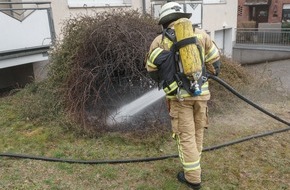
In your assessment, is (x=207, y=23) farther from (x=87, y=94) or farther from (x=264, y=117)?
(x=87, y=94)

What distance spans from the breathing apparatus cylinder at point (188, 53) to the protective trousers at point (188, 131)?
1.04 ft

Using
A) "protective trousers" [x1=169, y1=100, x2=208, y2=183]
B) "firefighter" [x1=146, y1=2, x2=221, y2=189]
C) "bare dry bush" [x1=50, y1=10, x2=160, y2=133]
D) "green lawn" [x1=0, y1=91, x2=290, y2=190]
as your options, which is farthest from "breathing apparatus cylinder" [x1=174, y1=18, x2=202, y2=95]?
"bare dry bush" [x1=50, y1=10, x2=160, y2=133]

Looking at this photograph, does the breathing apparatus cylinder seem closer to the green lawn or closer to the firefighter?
the firefighter

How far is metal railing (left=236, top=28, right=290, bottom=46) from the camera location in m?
16.4

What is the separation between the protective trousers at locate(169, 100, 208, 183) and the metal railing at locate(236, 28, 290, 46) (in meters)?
15.0

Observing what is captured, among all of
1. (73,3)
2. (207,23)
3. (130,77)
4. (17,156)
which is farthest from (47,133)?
(207,23)

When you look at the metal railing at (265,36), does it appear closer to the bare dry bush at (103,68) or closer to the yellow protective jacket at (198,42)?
the bare dry bush at (103,68)

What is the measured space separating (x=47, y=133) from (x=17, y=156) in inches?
26.5

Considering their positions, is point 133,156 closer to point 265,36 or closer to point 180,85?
point 180,85

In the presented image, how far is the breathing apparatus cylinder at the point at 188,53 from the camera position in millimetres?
2730

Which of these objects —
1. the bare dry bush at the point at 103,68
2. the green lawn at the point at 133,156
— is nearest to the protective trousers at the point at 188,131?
the green lawn at the point at 133,156

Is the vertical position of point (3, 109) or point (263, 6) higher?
point (263, 6)

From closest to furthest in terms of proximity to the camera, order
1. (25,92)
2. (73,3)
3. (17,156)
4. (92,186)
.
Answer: (92,186) → (17,156) → (25,92) → (73,3)

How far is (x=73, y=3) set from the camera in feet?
26.4
